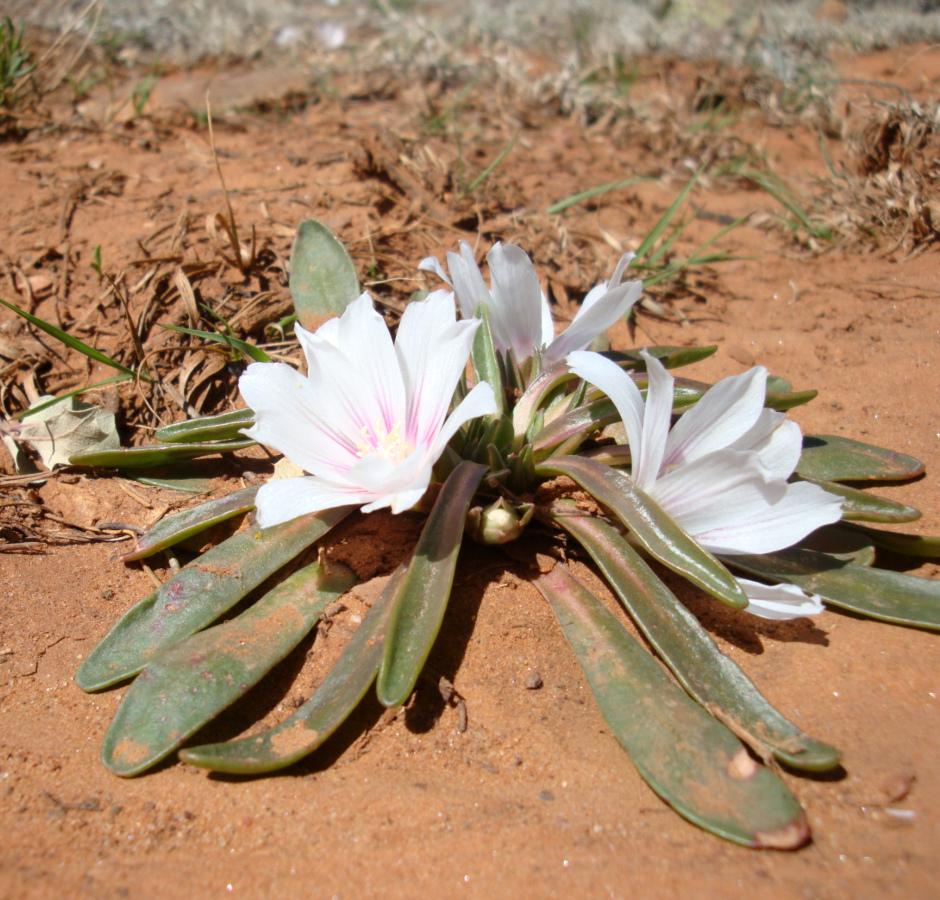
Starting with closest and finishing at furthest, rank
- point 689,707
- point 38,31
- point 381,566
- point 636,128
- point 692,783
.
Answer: point 692,783
point 689,707
point 381,566
point 636,128
point 38,31

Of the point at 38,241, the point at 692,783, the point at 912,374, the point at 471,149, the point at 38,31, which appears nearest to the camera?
the point at 692,783

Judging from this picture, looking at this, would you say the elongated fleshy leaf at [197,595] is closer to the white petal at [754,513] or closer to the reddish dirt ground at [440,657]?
the reddish dirt ground at [440,657]

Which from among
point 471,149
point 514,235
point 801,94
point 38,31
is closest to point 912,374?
point 514,235

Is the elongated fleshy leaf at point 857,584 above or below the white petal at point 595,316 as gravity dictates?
below

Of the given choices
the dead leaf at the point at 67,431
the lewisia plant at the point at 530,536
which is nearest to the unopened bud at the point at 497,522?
the lewisia plant at the point at 530,536

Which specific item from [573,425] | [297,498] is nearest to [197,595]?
[297,498]

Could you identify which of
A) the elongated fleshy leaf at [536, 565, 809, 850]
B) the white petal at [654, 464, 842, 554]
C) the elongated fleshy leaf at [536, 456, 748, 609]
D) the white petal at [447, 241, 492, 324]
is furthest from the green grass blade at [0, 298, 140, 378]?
the white petal at [654, 464, 842, 554]

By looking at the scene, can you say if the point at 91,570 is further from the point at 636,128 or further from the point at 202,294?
the point at 636,128
